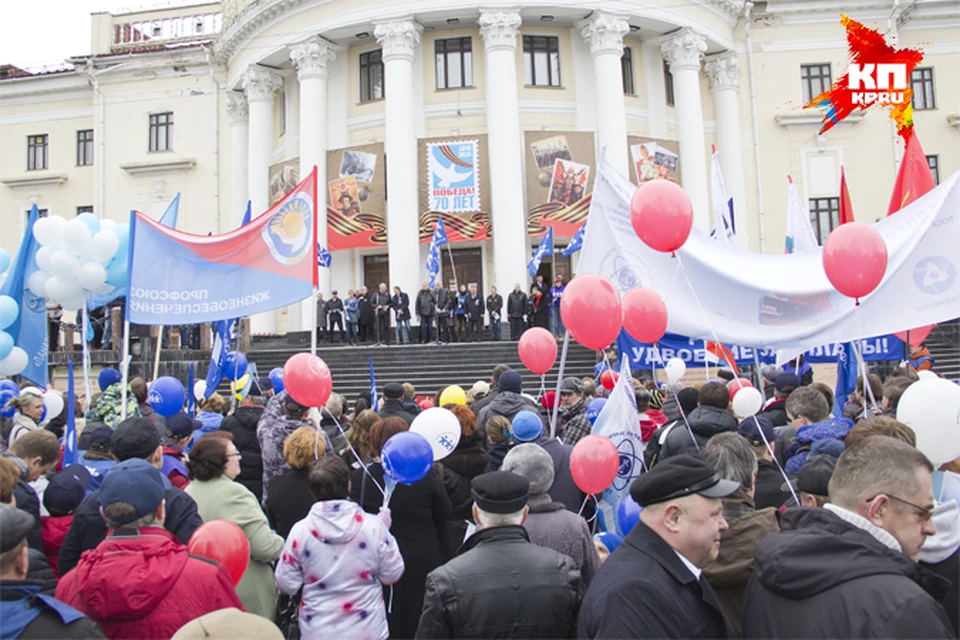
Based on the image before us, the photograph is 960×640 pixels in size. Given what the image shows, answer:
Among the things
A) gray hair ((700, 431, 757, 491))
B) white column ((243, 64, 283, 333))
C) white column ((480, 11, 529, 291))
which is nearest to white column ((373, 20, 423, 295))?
white column ((480, 11, 529, 291))

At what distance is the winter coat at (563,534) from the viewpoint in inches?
152

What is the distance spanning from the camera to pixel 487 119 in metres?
25.3

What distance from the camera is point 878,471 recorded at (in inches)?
100

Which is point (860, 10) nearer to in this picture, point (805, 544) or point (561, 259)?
point (561, 259)

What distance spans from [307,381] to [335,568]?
6.01 ft

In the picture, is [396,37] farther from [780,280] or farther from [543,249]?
[780,280]

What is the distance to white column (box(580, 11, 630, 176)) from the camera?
24.7 m

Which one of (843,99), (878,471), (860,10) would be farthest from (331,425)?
(860,10)

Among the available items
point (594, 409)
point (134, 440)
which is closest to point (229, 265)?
point (134, 440)

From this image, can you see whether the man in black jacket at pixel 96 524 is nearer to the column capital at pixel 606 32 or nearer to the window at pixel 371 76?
the column capital at pixel 606 32

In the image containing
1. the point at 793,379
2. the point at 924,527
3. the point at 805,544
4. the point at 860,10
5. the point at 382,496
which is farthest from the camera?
the point at 860,10

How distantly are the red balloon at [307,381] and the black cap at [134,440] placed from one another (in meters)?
1.12

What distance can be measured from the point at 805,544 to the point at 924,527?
491 mm

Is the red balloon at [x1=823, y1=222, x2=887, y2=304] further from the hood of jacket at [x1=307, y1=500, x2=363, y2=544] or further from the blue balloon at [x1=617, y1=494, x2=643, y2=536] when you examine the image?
the hood of jacket at [x1=307, y1=500, x2=363, y2=544]
